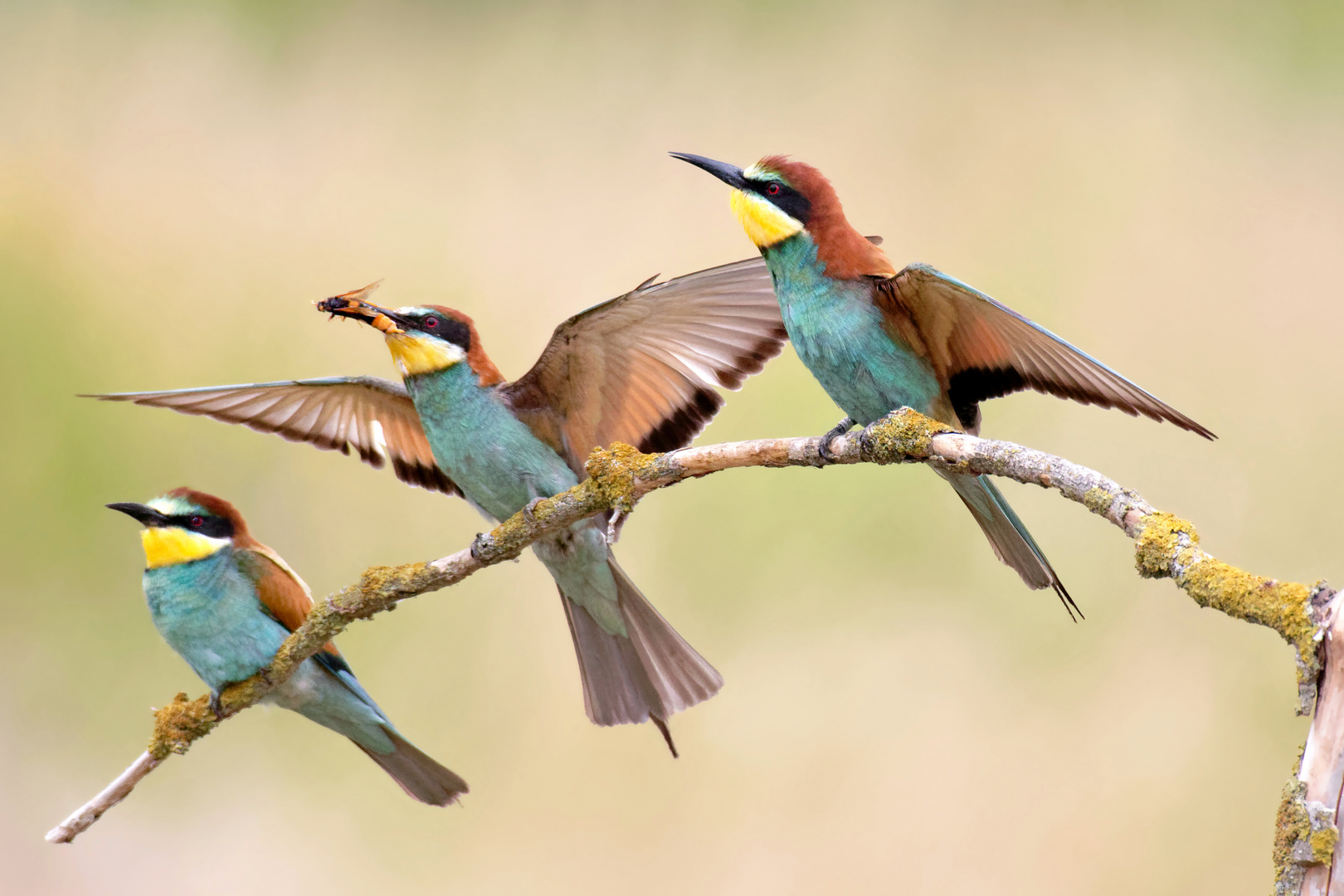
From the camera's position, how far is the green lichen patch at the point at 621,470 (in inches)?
51.3

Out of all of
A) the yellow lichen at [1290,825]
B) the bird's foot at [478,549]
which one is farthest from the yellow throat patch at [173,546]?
the yellow lichen at [1290,825]

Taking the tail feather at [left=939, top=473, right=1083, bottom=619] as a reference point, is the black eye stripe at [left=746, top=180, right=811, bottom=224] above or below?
above

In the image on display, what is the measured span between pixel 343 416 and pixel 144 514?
1.11 feet

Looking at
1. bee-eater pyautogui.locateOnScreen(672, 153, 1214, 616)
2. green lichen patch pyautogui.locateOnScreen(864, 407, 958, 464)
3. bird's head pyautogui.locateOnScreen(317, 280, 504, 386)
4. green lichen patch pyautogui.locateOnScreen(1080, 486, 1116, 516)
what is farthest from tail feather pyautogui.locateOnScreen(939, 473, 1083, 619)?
bird's head pyautogui.locateOnScreen(317, 280, 504, 386)

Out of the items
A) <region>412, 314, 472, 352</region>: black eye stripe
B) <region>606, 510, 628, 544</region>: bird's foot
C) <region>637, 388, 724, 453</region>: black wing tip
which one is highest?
<region>637, 388, 724, 453</region>: black wing tip

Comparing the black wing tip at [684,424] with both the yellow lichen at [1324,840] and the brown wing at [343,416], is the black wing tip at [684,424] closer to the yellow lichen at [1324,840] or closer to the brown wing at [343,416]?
the brown wing at [343,416]

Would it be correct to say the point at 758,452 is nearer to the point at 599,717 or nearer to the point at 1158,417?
the point at 1158,417

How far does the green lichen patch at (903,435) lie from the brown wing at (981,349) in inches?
6.2

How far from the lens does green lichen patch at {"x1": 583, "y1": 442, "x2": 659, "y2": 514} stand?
1303 mm

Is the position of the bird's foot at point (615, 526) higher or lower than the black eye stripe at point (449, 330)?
lower

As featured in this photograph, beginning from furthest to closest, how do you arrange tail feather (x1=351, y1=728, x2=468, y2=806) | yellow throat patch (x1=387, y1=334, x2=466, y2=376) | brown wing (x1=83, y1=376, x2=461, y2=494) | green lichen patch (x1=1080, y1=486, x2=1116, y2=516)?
tail feather (x1=351, y1=728, x2=468, y2=806), brown wing (x1=83, y1=376, x2=461, y2=494), yellow throat patch (x1=387, y1=334, x2=466, y2=376), green lichen patch (x1=1080, y1=486, x2=1116, y2=516)

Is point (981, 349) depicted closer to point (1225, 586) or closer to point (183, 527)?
point (1225, 586)

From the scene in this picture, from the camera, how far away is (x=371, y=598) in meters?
1.41

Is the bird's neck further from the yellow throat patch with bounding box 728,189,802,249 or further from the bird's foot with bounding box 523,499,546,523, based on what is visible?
the bird's foot with bounding box 523,499,546,523
